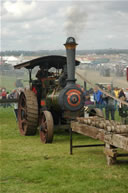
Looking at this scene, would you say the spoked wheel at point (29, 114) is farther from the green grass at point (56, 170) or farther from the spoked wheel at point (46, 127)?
the green grass at point (56, 170)

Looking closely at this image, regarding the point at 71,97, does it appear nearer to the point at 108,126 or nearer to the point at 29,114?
the point at 29,114

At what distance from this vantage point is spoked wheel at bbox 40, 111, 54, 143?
309 inches

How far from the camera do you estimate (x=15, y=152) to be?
7.01 m

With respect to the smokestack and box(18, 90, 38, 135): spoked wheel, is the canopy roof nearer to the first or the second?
box(18, 90, 38, 135): spoked wheel

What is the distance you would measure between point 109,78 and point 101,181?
579 inches

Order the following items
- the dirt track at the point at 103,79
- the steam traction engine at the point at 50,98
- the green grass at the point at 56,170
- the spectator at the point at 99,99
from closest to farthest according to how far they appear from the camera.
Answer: the green grass at the point at 56,170, the steam traction engine at the point at 50,98, the spectator at the point at 99,99, the dirt track at the point at 103,79

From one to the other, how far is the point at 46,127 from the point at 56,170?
8.84 feet

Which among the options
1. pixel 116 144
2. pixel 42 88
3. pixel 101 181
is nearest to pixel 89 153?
pixel 116 144

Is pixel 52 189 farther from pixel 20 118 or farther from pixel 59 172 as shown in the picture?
pixel 20 118

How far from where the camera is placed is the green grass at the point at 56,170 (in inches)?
180

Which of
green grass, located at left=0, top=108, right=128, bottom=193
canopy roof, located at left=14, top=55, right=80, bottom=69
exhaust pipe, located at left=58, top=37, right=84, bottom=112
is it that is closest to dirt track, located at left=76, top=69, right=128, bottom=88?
canopy roof, located at left=14, top=55, right=80, bottom=69

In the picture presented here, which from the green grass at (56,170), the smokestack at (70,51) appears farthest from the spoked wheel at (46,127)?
the smokestack at (70,51)

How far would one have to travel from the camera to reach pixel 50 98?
8.87 meters

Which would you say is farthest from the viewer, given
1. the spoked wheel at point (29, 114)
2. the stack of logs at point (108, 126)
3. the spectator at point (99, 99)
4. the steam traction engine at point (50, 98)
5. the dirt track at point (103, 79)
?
the dirt track at point (103, 79)
